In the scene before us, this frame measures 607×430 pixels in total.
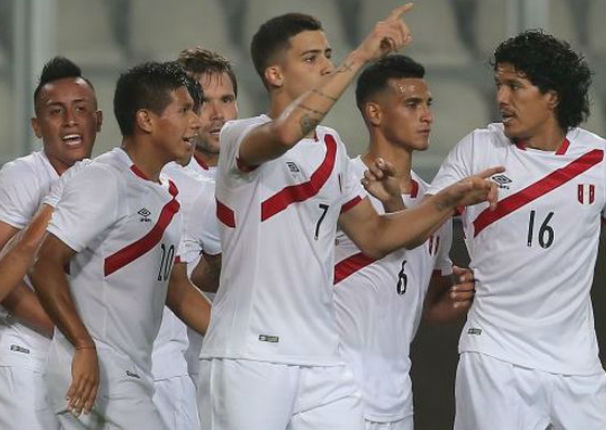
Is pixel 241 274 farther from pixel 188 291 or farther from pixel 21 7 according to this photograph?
pixel 21 7

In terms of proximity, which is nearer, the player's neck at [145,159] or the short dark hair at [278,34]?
the short dark hair at [278,34]

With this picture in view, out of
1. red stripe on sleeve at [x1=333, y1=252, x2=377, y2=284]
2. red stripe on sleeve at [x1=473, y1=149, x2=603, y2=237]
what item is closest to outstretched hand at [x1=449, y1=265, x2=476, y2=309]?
red stripe on sleeve at [x1=473, y1=149, x2=603, y2=237]

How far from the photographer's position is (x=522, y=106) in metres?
6.73

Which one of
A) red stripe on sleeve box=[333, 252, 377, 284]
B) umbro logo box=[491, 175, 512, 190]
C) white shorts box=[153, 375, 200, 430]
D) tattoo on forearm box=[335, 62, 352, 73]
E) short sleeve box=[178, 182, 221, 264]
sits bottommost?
white shorts box=[153, 375, 200, 430]

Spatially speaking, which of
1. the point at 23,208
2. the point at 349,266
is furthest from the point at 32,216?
the point at 349,266

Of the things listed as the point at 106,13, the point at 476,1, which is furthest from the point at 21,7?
the point at 476,1

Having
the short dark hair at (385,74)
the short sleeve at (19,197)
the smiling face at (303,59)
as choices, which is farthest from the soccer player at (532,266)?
the short sleeve at (19,197)

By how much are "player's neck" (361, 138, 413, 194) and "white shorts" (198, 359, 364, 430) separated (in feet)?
4.26

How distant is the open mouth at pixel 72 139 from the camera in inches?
288

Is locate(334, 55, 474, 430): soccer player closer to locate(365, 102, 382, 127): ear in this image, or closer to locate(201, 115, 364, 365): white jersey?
locate(365, 102, 382, 127): ear

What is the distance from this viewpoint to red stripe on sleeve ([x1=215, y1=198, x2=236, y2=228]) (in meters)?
6.05

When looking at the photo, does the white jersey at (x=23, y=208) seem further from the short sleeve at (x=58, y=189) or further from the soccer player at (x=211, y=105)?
the soccer player at (x=211, y=105)

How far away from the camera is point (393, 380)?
706cm

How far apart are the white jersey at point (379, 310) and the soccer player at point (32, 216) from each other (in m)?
1.12
